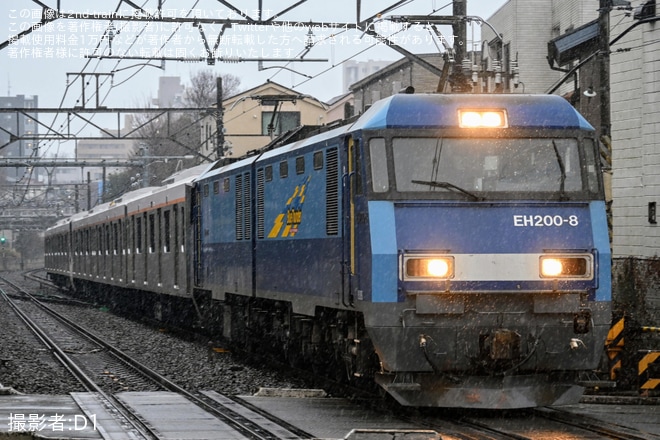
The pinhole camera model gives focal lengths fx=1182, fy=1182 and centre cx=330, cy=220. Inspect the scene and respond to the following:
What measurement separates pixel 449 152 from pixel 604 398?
332 cm

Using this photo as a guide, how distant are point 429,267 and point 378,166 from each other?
1084mm

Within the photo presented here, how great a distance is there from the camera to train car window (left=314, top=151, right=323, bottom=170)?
498 inches

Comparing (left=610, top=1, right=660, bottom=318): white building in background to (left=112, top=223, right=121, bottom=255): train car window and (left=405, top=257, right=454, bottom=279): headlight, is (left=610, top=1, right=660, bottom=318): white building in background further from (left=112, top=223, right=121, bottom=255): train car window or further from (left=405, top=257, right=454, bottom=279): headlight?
(left=112, top=223, right=121, bottom=255): train car window

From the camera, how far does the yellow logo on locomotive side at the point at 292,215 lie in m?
13.4

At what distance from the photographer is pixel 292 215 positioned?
13.8 m

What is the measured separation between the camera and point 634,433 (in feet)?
32.6

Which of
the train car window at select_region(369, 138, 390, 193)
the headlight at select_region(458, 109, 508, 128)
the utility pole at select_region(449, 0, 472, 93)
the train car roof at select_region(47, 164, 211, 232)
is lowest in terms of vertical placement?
the train car window at select_region(369, 138, 390, 193)

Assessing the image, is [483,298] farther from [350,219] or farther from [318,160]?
[318,160]

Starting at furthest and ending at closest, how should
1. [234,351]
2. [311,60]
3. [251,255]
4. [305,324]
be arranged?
[311,60]
[234,351]
[251,255]
[305,324]

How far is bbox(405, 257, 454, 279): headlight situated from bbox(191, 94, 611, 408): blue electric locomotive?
0.5 inches

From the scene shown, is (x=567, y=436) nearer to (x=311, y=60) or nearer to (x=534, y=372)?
(x=534, y=372)

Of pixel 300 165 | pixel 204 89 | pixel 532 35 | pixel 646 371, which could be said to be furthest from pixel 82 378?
pixel 204 89

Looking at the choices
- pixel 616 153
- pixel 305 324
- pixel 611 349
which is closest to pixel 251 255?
pixel 305 324

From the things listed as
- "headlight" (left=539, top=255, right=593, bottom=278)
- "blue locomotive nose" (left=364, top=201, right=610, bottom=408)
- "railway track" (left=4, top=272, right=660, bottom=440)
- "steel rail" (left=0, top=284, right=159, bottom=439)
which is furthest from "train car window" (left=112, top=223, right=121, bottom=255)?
"headlight" (left=539, top=255, right=593, bottom=278)
